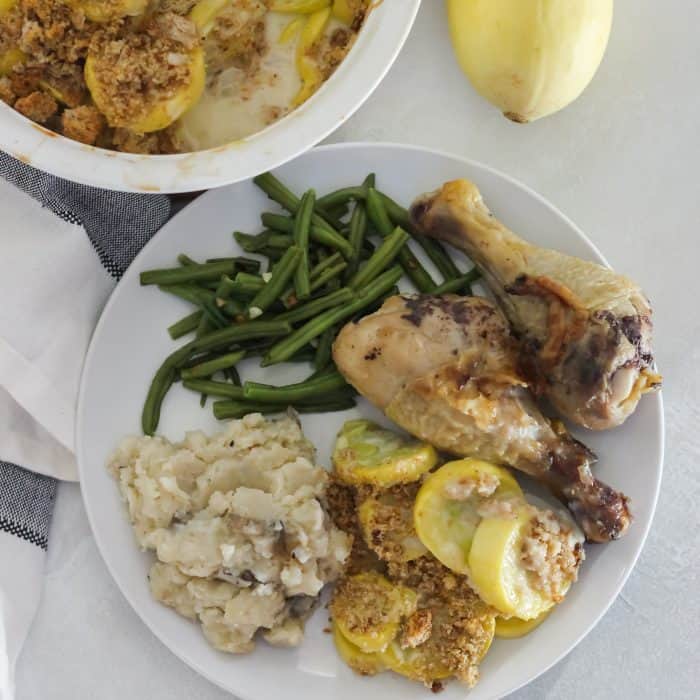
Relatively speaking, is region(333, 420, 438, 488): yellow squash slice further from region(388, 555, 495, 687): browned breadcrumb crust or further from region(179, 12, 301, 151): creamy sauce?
region(179, 12, 301, 151): creamy sauce

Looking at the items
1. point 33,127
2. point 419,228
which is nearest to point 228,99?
point 33,127

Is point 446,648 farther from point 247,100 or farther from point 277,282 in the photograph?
point 247,100

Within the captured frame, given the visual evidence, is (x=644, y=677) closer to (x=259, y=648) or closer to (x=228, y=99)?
(x=259, y=648)

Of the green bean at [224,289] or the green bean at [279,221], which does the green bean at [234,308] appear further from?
the green bean at [279,221]

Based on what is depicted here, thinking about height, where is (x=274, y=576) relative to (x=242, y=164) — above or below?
below

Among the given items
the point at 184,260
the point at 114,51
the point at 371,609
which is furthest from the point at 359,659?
the point at 114,51

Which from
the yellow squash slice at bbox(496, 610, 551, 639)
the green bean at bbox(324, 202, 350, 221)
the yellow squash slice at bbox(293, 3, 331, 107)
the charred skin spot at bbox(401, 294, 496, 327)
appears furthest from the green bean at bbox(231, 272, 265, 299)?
the yellow squash slice at bbox(496, 610, 551, 639)
